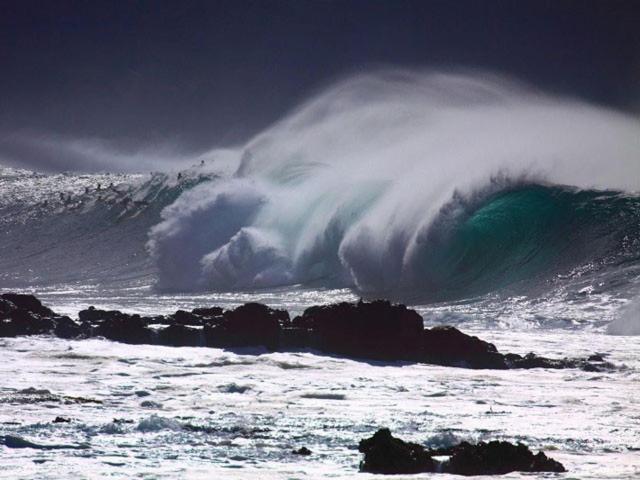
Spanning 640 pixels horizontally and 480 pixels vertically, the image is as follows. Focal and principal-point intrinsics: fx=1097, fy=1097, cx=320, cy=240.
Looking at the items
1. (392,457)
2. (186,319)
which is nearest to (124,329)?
(186,319)

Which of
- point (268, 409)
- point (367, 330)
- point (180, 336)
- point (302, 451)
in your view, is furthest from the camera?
point (180, 336)

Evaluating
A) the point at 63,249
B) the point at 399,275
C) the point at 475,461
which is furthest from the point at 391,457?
the point at 63,249

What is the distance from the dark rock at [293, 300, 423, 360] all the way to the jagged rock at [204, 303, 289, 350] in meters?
0.69

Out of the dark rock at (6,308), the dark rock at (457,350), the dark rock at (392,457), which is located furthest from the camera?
the dark rock at (6,308)

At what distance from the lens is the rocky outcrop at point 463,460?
12664 mm

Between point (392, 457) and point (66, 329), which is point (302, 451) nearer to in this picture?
point (392, 457)

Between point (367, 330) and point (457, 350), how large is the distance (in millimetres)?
2185

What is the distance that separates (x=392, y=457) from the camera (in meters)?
12.8

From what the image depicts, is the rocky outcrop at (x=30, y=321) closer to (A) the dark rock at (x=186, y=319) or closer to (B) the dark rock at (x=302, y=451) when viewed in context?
(A) the dark rock at (x=186, y=319)

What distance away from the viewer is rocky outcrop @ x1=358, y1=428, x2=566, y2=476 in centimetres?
1266

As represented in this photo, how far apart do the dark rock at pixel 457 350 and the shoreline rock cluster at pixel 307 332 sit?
2 cm

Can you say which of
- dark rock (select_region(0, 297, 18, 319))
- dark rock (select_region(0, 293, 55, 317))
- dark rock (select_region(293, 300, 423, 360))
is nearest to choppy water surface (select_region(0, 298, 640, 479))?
dark rock (select_region(293, 300, 423, 360))

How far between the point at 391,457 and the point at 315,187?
154 feet

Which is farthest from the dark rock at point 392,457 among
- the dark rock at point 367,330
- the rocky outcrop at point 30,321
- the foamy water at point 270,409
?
the rocky outcrop at point 30,321
